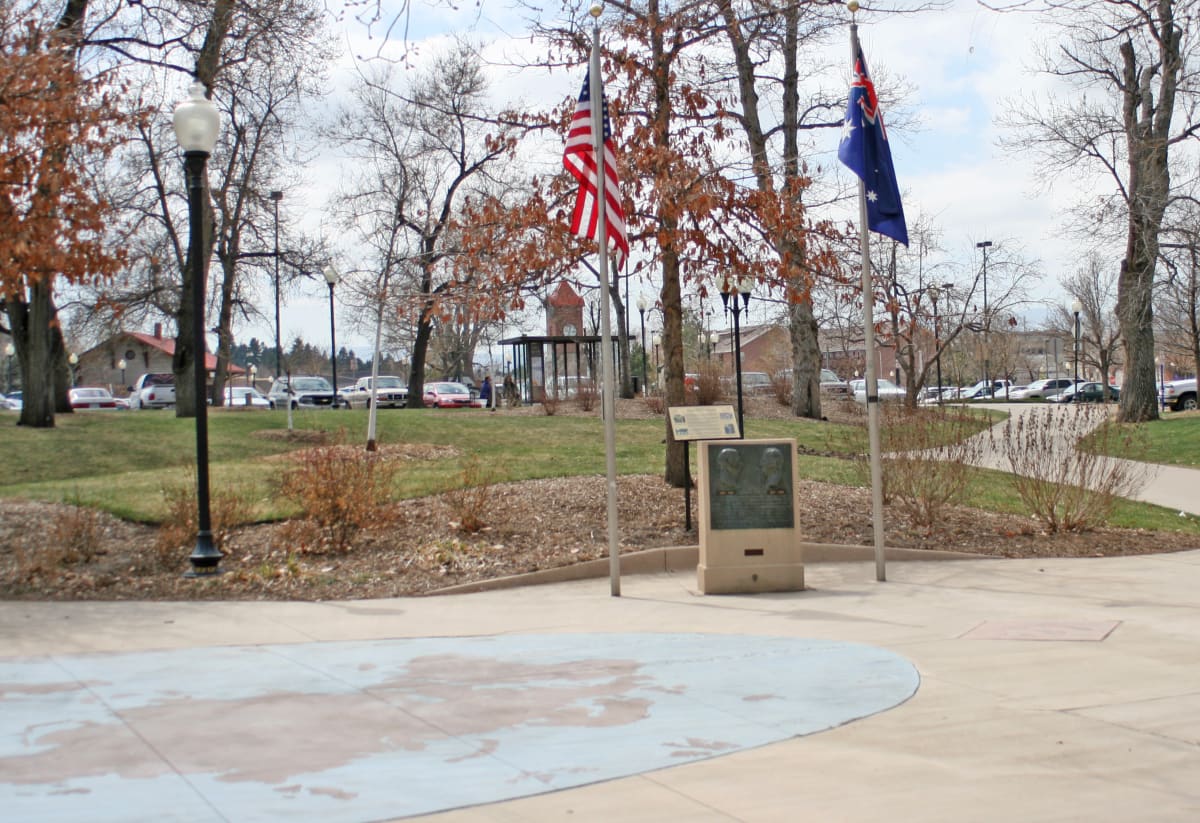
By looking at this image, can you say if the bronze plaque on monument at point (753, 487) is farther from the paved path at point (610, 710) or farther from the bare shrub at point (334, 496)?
the bare shrub at point (334, 496)

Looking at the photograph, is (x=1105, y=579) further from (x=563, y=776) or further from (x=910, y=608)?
(x=563, y=776)

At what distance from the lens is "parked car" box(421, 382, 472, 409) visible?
48.8 m

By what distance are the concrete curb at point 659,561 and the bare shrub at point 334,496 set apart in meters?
1.66

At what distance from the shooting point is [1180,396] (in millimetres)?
45250

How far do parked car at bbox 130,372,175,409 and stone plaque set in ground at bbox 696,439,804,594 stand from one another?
1917 inches

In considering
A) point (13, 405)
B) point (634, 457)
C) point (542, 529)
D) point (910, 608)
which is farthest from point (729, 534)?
point (13, 405)

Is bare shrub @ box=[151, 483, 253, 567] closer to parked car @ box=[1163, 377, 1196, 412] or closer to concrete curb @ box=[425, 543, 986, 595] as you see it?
concrete curb @ box=[425, 543, 986, 595]

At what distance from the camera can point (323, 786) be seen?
4.73m

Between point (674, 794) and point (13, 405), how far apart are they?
65489mm

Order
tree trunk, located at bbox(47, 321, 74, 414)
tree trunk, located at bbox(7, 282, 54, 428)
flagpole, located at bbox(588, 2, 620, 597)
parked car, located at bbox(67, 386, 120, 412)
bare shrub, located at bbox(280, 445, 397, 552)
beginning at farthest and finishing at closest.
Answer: parked car, located at bbox(67, 386, 120, 412) < tree trunk, located at bbox(47, 321, 74, 414) < tree trunk, located at bbox(7, 282, 54, 428) < bare shrub, located at bbox(280, 445, 397, 552) < flagpole, located at bbox(588, 2, 620, 597)

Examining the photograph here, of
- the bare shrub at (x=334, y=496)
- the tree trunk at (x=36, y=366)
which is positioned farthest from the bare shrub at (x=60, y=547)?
the tree trunk at (x=36, y=366)

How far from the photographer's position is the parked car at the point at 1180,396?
146 ft

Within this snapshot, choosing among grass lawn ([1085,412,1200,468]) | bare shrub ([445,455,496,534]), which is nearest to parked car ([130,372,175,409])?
grass lawn ([1085,412,1200,468])

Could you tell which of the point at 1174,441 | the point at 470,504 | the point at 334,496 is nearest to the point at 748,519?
the point at 470,504
